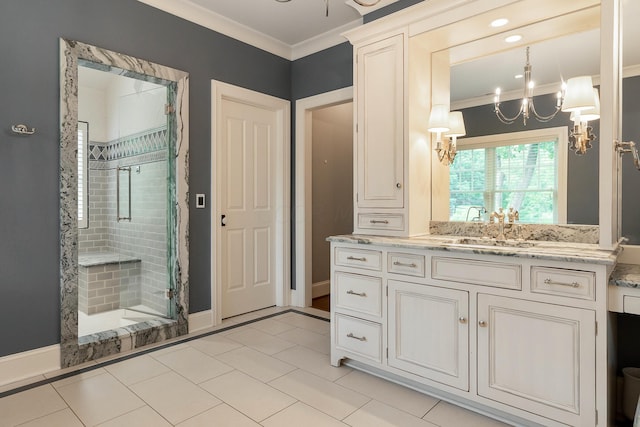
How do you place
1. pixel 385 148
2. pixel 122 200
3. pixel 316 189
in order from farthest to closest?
pixel 316 189
pixel 122 200
pixel 385 148

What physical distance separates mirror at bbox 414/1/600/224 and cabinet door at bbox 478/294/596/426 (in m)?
0.74

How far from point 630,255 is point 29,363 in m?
3.65

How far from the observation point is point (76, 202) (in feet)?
8.49

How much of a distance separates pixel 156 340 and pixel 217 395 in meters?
1.08

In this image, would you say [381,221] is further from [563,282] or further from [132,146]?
[132,146]

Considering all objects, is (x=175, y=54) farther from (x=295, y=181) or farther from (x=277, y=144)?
(x=295, y=181)

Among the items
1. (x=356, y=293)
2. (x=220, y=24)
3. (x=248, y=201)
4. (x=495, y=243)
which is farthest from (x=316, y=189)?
(x=495, y=243)

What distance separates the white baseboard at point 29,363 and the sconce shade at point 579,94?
3.55m

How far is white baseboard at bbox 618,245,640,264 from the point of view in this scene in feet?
6.72

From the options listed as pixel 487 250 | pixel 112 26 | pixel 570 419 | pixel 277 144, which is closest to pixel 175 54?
pixel 112 26

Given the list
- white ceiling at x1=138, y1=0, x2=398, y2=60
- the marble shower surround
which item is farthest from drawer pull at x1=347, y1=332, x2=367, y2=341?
white ceiling at x1=138, y1=0, x2=398, y2=60

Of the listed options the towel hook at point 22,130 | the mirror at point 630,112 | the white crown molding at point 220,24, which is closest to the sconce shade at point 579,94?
the mirror at point 630,112

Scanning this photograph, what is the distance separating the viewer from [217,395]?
7.20 feet

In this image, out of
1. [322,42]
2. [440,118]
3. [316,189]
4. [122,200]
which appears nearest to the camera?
[440,118]
